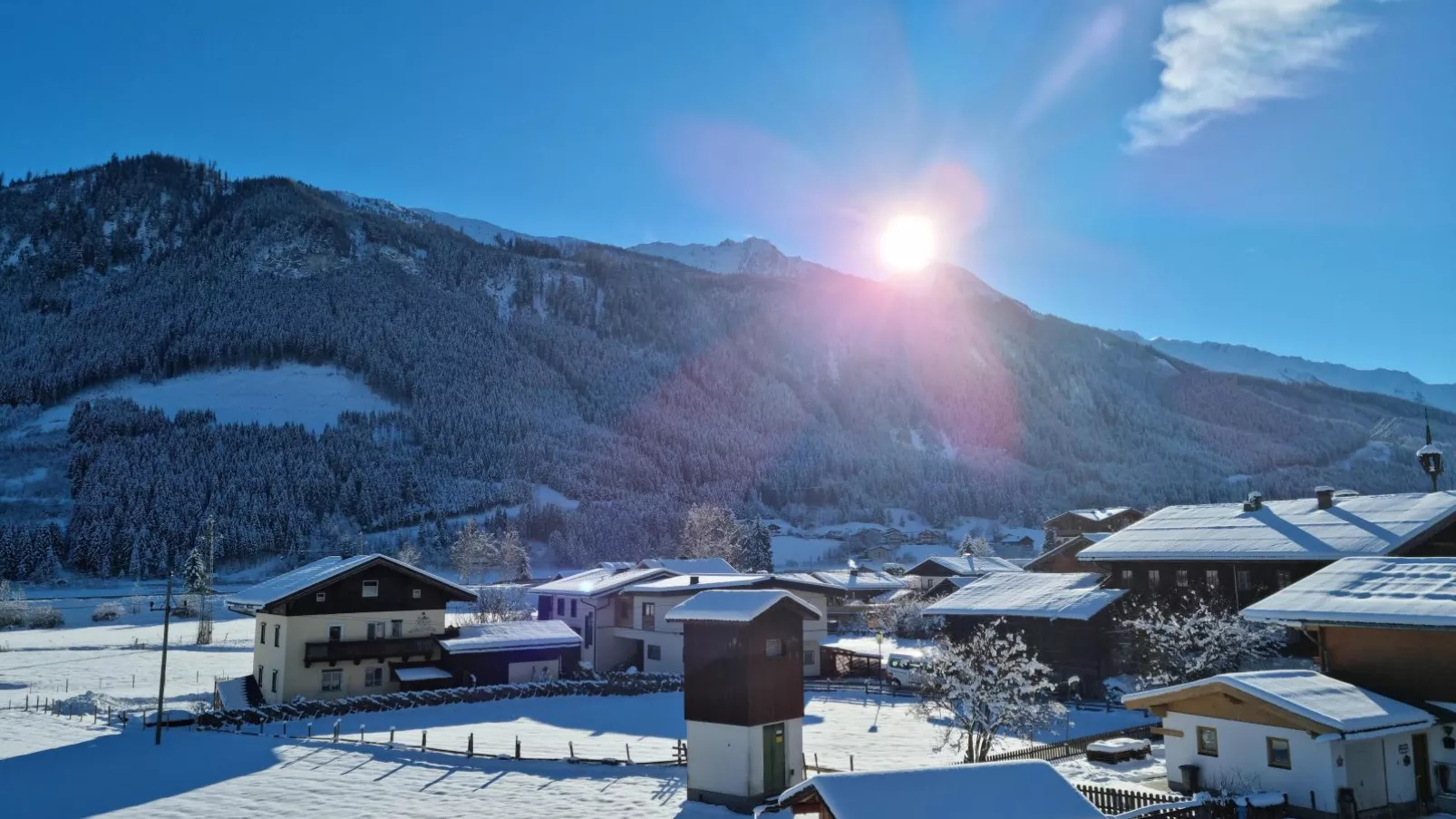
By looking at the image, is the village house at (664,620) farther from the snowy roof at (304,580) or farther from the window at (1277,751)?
the window at (1277,751)

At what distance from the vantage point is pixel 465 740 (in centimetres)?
3288

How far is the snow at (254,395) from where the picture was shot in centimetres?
15625

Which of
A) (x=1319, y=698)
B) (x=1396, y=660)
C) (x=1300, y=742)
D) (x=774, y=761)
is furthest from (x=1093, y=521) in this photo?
(x=774, y=761)

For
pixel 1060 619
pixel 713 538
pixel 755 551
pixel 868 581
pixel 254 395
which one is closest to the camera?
pixel 1060 619

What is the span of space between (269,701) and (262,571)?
8458cm

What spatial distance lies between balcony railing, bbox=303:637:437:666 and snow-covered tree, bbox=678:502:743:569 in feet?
172

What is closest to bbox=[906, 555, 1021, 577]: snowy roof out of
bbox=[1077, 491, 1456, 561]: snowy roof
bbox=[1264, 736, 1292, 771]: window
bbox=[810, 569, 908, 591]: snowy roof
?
bbox=[810, 569, 908, 591]: snowy roof

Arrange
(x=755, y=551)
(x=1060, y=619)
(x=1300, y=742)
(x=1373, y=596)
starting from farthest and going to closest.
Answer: (x=755, y=551) < (x=1060, y=619) < (x=1373, y=596) < (x=1300, y=742)

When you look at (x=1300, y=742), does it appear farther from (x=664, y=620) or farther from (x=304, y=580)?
(x=304, y=580)

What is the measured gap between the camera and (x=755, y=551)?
105 m

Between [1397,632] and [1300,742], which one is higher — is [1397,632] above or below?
above

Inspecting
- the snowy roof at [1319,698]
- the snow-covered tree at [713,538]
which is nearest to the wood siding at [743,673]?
the snowy roof at [1319,698]

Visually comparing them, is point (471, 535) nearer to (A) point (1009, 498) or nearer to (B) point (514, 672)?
(B) point (514, 672)

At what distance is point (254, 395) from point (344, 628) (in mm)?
140735
